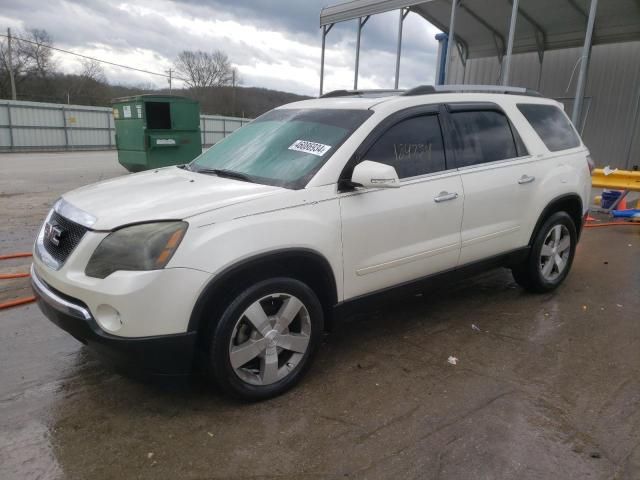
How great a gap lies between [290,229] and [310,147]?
725mm

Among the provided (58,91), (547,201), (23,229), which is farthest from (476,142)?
(58,91)

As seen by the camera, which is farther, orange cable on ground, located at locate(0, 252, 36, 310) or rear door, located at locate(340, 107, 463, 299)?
orange cable on ground, located at locate(0, 252, 36, 310)

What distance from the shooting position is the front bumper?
2.46 metres

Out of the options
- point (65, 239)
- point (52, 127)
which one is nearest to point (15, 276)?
point (65, 239)

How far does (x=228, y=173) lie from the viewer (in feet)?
11.0

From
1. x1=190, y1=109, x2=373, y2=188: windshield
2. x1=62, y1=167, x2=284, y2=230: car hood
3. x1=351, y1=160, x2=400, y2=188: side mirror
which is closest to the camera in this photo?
x1=62, y1=167, x2=284, y2=230: car hood

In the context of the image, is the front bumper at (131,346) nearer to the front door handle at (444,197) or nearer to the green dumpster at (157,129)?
the front door handle at (444,197)

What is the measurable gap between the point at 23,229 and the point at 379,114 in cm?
618

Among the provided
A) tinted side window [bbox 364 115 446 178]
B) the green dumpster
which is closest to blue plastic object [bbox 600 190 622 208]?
tinted side window [bbox 364 115 446 178]

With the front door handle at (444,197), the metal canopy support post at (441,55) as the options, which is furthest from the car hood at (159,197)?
the metal canopy support post at (441,55)

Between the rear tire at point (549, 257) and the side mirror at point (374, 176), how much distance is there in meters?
2.14

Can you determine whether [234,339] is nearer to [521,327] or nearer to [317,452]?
[317,452]

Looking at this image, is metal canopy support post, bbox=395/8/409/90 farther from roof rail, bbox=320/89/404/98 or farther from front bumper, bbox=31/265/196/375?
front bumper, bbox=31/265/196/375

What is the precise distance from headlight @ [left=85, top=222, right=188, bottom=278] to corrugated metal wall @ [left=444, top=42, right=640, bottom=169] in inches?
508
